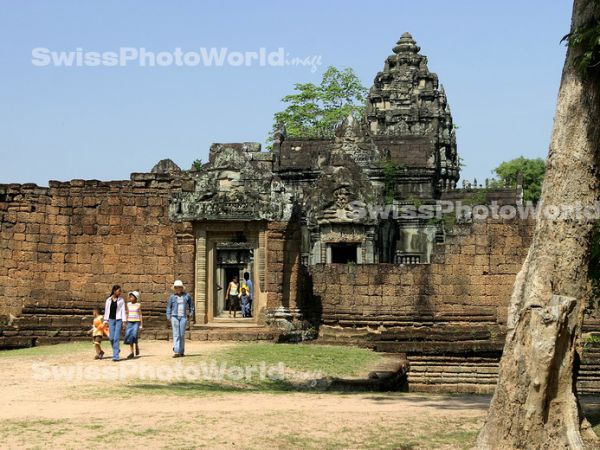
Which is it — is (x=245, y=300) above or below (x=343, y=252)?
below

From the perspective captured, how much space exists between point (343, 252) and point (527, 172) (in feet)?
111

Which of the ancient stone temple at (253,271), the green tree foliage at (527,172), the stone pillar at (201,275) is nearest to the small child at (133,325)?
the ancient stone temple at (253,271)

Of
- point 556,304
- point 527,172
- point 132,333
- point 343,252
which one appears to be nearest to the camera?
point 556,304

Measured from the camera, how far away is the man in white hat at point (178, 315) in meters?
15.7

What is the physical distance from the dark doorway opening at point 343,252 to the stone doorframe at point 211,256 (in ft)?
46.7

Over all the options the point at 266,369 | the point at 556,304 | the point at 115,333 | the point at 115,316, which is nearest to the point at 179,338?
the point at 115,333

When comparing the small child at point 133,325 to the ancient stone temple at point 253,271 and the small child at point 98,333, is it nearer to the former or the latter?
the small child at point 98,333

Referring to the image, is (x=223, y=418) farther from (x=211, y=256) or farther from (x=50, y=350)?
(x=211, y=256)

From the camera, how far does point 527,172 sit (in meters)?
65.5

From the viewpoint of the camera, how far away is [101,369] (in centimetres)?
1469

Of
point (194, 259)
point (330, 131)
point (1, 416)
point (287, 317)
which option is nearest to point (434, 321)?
point (287, 317)

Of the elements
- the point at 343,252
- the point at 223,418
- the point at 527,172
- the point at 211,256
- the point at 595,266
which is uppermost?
the point at 527,172

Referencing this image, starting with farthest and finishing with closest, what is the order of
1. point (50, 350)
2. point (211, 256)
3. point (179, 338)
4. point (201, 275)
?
1. point (211, 256)
2. point (201, 275)
3. point (50, 350)
4. point (179, 338)

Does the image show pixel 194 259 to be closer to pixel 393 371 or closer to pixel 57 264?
pixel 57 264
